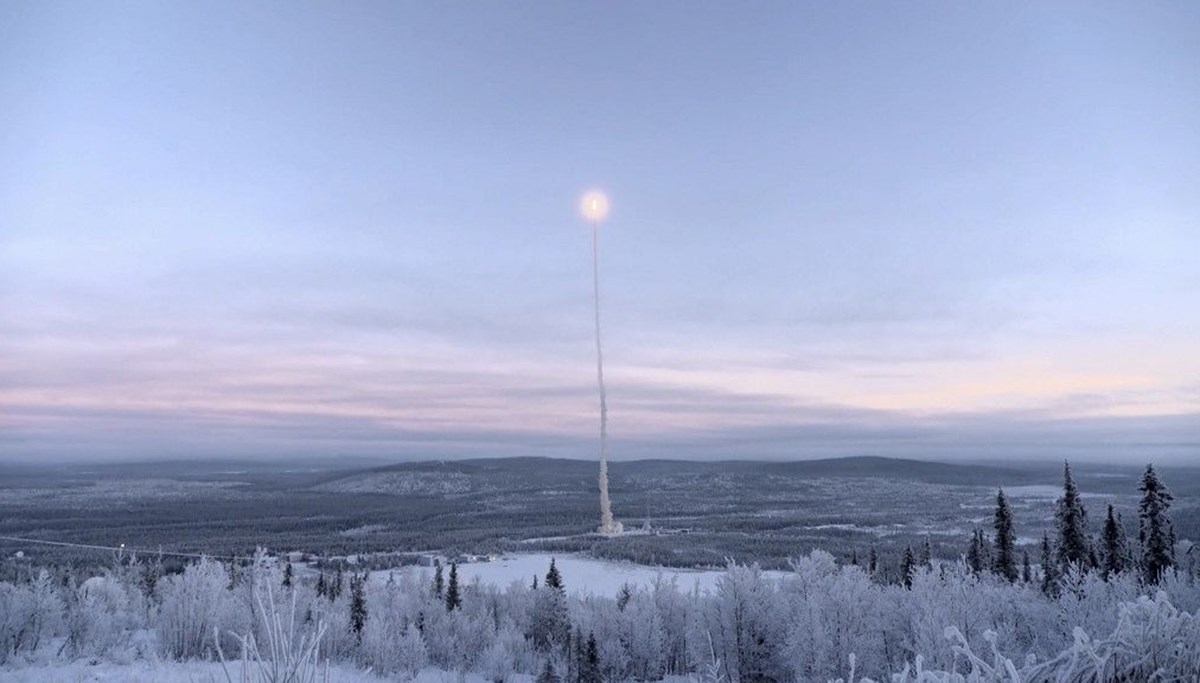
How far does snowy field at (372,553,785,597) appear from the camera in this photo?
7069cm

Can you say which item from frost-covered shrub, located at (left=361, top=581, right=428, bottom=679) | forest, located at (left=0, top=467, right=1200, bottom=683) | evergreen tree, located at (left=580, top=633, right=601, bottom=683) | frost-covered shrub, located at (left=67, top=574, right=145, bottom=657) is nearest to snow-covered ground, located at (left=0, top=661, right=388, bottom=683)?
forest, located at (left=0, top=467, right=1200, bottom=683)

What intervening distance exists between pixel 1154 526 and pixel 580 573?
186 ft

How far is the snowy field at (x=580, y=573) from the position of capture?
7069cm

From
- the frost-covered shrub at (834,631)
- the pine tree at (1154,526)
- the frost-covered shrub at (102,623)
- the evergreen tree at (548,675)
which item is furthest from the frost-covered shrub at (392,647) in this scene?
the pine tree at (1154,526)

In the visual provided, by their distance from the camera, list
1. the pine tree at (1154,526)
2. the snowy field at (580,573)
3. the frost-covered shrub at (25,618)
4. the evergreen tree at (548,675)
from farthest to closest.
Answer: the snowy field at (580,573) → the pine tree at (1154,526) → the evergreen tree at (548,675) → the frost-covered shrub at (25,618)

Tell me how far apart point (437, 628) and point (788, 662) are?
17.3 meters

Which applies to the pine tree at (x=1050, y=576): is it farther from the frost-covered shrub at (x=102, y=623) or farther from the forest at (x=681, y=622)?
the frost-covered shrub at (x=102, y=623)

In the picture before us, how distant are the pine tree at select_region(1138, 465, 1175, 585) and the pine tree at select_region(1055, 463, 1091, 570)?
11.9 feet

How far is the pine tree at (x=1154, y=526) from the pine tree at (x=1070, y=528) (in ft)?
11.9

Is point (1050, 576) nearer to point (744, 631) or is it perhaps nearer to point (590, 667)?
point (744, 631)

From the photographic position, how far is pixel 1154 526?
31375 millimetres

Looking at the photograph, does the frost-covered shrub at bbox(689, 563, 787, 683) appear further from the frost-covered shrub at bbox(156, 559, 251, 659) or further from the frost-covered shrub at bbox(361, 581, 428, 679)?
the frost-covered shrub at bbox(156, 559, 251, 659)

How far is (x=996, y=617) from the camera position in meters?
26.4

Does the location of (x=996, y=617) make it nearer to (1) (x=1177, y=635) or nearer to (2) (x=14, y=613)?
(1) (x=1177, y=635)
